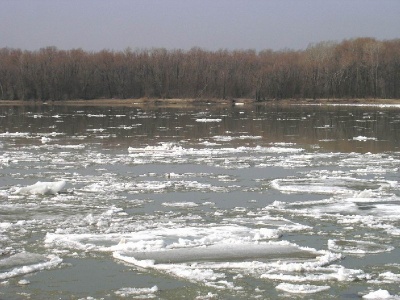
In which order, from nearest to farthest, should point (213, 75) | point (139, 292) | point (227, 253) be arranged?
point (139, 292), point (227, 253), point (213, 75)

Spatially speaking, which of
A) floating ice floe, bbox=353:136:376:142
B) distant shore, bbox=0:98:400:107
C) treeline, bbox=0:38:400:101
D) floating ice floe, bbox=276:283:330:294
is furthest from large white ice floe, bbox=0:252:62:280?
treeline, bbox=0:38:400:101

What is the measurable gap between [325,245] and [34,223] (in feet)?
13.8

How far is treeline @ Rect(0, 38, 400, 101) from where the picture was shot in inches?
3068

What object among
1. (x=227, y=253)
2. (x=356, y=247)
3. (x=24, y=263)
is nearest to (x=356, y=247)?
(x=356, y=247)

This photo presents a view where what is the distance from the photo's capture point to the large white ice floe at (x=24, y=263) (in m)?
7.00

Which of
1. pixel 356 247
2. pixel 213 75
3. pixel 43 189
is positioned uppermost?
pixel 213 75

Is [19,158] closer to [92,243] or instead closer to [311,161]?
[311,161]

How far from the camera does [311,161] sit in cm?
1705

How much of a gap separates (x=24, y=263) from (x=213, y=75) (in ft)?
260

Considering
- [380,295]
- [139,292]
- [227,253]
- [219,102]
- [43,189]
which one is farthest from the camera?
[219,102]

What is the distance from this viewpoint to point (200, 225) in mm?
9312

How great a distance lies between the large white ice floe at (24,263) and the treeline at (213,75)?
2759 inches

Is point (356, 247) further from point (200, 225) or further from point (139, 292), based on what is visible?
point (139, 292)

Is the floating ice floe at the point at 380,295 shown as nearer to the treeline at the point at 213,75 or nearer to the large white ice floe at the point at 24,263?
the large white ice floe at the point at 24,263
